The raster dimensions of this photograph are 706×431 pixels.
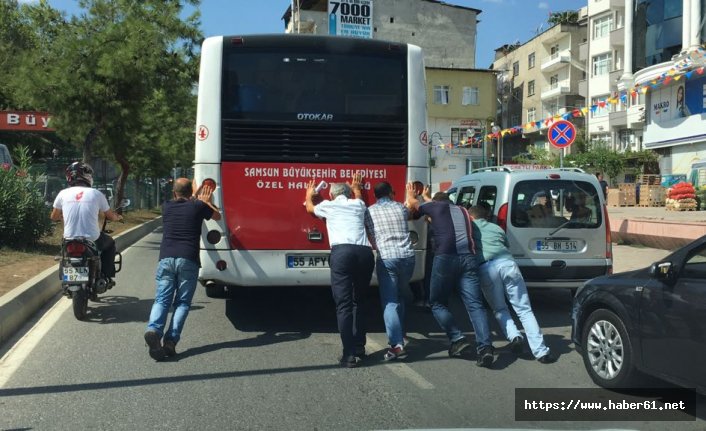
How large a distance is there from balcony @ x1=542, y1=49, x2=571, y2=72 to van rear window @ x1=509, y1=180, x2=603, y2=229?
4659cm

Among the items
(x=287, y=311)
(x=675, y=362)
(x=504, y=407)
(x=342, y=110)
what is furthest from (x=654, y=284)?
(x=287, y=311)

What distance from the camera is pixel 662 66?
33.8 metres

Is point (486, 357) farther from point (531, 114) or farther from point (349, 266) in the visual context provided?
point (531, 114)

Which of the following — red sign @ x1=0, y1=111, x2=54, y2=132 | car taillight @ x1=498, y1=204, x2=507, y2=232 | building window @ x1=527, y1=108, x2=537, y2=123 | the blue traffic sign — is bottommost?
car taillight @ x1=498, y1=204, x2=507, y2=232

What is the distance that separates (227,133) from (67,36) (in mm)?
12791

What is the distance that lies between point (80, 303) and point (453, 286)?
4.38 meters

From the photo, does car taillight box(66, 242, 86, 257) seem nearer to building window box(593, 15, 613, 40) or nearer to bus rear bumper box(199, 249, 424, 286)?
bus rear bumper box(199, 249, 424, 286)

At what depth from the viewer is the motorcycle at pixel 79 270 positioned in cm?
721

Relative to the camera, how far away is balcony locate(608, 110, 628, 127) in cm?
4194

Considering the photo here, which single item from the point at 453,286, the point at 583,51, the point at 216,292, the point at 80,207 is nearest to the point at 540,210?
the point at 453,286

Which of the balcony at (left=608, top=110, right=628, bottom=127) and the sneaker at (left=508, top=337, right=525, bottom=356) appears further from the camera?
the balcony at (left=608, top=110, right=628, bottom=127)

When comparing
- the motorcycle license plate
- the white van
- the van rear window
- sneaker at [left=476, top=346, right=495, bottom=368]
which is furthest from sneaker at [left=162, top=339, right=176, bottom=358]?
the van rear window

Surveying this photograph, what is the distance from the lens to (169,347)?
5938 mm

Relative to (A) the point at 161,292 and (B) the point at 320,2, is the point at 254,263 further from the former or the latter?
(B) the point at 320,2
